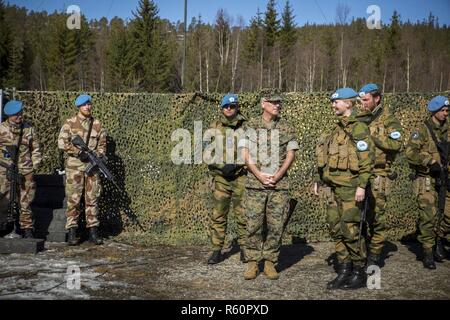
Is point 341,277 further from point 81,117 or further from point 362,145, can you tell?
point 81,117

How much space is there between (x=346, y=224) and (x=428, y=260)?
1.77 meters

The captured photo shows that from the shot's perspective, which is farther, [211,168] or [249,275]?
[211,168]

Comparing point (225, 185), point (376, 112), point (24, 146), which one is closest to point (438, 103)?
point (376, 112)

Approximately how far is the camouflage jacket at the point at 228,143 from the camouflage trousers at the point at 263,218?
2.10 ft

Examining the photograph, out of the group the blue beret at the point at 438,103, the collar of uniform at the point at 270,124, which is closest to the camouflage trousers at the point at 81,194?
the collar of uniform at the point at 270,124

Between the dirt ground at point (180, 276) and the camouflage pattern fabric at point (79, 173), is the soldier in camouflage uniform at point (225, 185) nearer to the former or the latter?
the dirt ground at point (180, 276)

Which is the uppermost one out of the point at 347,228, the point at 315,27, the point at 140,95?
the point at 315,27

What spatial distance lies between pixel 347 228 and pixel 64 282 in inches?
125

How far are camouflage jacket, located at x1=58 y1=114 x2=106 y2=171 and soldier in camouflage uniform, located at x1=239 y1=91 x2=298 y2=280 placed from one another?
Answer: 2529 mm

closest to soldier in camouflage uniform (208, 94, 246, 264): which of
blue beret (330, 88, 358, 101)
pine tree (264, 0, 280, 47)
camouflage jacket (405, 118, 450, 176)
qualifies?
blue beret (330, 88, 358, 101)

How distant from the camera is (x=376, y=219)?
18.8 ft

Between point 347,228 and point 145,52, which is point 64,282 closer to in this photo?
point 347,228

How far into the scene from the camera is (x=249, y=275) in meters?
5.38

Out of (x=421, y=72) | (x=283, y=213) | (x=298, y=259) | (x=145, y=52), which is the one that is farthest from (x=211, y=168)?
(x=421, y=72)
